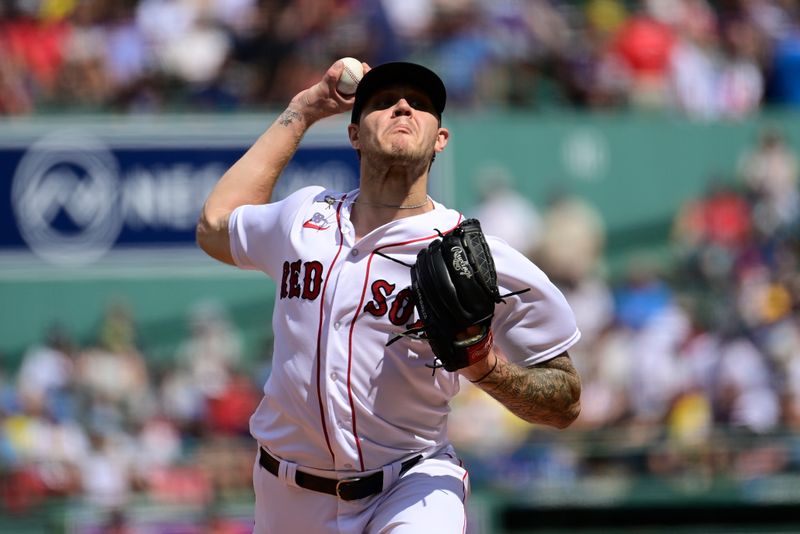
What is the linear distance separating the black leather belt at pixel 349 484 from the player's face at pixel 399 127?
923 millimetres

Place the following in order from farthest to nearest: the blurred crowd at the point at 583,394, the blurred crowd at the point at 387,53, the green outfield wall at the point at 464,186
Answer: the blurred crowd at the point at 387,53 < the green outfield wall at the point at 464,186 < the blurred crowd at the point at 583,394

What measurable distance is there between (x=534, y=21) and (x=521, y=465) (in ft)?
16.1

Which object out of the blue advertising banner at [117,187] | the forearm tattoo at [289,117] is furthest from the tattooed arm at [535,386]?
the blue advertising banner at [117,187]

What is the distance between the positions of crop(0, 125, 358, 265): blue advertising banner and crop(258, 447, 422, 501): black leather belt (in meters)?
8.65

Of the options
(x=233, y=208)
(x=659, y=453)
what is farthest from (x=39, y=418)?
(x=233, y=208)

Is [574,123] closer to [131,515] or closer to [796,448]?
[796,448]

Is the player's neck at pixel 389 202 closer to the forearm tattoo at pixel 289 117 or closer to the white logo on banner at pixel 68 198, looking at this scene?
the forearm tattoo at pixel 289 117

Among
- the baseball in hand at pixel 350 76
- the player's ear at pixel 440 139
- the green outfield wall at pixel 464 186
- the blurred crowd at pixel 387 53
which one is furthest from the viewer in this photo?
the blurred crowd at pixel 387 53

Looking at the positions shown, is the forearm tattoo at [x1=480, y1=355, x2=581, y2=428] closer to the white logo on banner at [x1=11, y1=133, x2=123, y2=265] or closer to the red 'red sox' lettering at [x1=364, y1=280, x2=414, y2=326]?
the red 'red sox' lettering at [x1=364, y1=280, x2=414, y2=326]

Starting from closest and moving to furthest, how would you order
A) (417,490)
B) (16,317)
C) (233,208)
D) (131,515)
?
1. (417,490)
2. (233,208)
3. (131,515)
4. (16,317)

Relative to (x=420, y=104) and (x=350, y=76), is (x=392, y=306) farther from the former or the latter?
(x=350, y=76)

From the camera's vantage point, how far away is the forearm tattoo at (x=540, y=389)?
13.5ft

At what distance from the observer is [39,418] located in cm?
1077

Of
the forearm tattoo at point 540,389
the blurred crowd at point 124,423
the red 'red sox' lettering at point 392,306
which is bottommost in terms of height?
the blurred crowd at point 124,423
